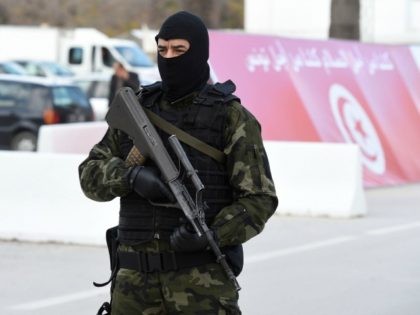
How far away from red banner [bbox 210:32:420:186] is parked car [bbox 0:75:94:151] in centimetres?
698

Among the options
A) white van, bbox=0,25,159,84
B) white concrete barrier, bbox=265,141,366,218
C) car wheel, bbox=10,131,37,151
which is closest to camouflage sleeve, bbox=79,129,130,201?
white concrete barrier, bbox=265,141,366,218

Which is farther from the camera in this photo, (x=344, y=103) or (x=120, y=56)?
(x=120, y=56)

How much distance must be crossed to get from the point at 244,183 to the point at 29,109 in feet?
60.9

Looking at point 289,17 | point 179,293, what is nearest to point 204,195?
point 179,293

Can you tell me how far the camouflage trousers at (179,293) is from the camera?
13.4 ft

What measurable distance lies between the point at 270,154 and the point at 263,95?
7.61ft

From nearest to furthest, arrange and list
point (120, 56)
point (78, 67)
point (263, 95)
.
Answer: point (263, 95) → point (120, 56) → point (78, 67)

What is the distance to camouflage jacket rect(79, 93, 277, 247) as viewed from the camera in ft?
13.3

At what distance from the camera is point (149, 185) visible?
13.1 ft

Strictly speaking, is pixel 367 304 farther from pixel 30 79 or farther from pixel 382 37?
pixel 382 37

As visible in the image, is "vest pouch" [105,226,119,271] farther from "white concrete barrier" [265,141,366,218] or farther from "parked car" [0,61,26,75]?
"parked car" [0,61,26,75]

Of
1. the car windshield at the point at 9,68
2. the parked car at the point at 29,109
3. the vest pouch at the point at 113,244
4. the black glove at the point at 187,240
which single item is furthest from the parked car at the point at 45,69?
the black glove at the point at 187,240

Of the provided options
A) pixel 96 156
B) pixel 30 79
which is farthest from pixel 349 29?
pixel 96 156

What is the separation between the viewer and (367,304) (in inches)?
322
